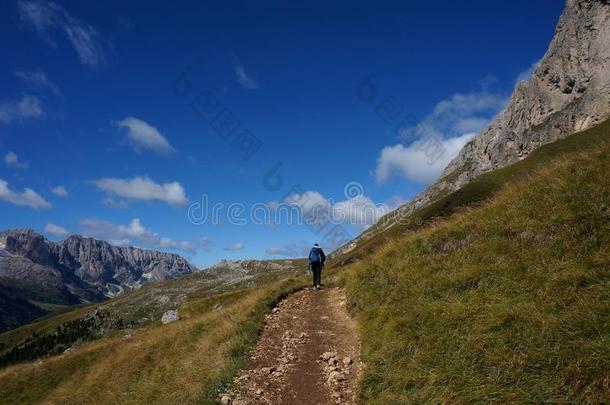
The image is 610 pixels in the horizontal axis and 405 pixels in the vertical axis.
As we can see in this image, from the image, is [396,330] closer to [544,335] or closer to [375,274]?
[544,335]

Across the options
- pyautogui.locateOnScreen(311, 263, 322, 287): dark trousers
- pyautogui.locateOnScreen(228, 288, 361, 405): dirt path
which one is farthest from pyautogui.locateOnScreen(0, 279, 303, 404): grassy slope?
pyautogui.locateOnScreen(311, 263, 322, 287): dark trousers

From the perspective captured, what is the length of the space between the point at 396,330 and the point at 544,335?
4421 mm

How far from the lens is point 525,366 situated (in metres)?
7.75

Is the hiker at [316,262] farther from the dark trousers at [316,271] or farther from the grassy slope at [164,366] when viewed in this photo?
the grassy slope at [164,366]

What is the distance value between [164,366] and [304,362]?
11.6 metres

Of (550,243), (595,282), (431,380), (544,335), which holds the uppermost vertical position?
(550,243)

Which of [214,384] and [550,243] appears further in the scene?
[214,384]

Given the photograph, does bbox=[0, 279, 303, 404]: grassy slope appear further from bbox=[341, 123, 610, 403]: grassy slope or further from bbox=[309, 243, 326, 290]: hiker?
bbox=[341, 123, 610, 403]: grassy slope

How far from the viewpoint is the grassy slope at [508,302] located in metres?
7.57

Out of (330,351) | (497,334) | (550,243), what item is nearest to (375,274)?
(330,351)

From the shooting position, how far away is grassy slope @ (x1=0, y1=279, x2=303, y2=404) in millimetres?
15008

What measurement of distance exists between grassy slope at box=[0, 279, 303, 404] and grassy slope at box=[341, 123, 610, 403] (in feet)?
18.3

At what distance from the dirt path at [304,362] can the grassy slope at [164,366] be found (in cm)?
84

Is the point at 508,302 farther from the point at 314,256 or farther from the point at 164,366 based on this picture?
the point at 314,256
